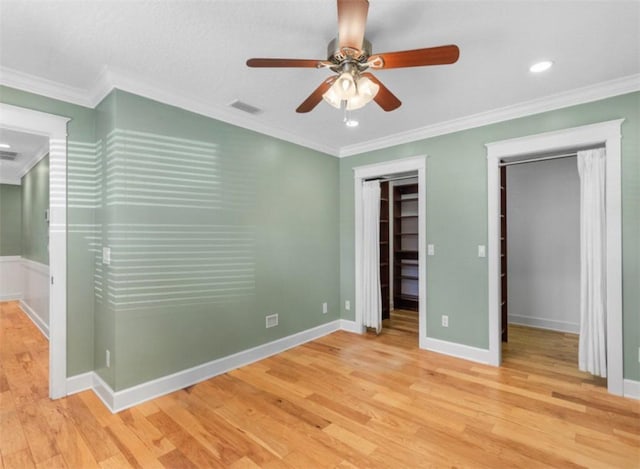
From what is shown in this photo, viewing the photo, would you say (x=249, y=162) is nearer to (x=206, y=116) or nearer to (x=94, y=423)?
(x=206, y=116)

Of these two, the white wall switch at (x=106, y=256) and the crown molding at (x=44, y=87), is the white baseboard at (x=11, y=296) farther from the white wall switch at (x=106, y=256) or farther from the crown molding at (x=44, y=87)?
the crown molding at (x=44, y=87)

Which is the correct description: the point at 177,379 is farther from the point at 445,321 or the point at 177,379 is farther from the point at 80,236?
the point at 445,321

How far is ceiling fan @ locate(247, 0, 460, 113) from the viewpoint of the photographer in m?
1.43

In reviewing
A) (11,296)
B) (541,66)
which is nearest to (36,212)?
(11,296)

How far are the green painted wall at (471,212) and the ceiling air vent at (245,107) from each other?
180 centimetres

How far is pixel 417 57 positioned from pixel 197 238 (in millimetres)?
2291

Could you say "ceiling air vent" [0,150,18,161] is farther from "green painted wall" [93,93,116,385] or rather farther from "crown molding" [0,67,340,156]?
"green painted wall" [93,93,116,385]

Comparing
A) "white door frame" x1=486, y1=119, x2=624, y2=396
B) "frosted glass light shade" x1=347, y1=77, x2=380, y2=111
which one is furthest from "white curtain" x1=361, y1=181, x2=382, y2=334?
"frosted glass light shade" x1=347, y1=77, x2=380, y2=111

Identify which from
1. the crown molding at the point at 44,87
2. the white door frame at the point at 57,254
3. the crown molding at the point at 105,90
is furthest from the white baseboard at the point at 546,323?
the crown molding at the point at 44,87

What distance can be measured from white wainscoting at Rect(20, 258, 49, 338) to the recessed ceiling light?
5634 millimetres

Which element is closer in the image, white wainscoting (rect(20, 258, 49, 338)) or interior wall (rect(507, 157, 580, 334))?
white wainscoting (rect(20, 258, 49, 338))

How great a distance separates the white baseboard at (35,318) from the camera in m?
4.14

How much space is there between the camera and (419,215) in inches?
148

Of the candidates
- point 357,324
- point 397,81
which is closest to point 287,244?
point 357,324
